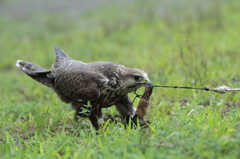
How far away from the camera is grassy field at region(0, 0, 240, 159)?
9.61 feet

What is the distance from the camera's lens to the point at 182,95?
4.89m

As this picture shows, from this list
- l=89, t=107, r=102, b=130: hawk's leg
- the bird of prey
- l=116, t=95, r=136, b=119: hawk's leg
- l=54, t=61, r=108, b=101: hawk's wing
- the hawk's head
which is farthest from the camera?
l=116, t=95, r=136, b=119: hawk's leg

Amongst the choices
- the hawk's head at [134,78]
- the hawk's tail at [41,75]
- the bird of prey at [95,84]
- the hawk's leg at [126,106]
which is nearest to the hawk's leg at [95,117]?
the bird of prey at [95,84]

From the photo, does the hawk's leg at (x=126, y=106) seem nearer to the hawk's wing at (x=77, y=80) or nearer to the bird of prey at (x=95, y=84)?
the bird of prey at (x=95, y=84)

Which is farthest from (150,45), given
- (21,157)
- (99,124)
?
(21,157)

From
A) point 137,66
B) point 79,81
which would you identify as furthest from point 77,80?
point 137,66

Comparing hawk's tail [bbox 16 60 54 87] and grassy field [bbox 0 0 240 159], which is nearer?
grassy field [bbox 0 0 240 159]

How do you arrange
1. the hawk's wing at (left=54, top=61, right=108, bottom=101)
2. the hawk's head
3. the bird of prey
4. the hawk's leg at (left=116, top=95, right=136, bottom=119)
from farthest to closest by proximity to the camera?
the hawk's leg at (left=116, top=95, right=136, bottom=119) → the hawk's wing at (left=54, top=61, right=108, bottom=101) → the bird of prey → the hawk's head

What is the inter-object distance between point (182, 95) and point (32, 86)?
3028 millimetres

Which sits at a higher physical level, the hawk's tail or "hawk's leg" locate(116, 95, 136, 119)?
the hawk's tail

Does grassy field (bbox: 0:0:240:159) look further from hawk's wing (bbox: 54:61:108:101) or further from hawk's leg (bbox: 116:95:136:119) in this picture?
hawk's wing (bbox: 54:61:108:101)

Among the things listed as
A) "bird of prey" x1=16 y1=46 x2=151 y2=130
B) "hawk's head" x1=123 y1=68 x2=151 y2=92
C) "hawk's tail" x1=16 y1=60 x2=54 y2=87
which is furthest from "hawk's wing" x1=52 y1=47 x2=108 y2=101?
"hawk's head" x1=123 y1=68 x2=151 y2=92

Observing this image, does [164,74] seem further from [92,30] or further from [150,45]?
[92,30]

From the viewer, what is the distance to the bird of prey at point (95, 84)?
3.78 m
